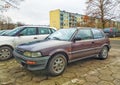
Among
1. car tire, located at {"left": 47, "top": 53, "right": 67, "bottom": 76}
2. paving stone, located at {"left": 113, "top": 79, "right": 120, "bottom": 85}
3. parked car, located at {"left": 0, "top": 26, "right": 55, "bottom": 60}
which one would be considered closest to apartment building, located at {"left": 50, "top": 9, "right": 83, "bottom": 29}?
parked car, located at {"left": 0, "top": 26, "right": 55, "bottom": 60}

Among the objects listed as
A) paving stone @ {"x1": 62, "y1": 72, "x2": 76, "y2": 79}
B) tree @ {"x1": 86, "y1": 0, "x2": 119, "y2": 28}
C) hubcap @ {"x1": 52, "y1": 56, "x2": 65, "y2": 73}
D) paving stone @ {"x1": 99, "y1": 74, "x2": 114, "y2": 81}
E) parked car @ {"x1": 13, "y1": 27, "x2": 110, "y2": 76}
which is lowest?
paving stone @ {"x1": 99, "y1": 74, "x2": 114, "y2": 81}

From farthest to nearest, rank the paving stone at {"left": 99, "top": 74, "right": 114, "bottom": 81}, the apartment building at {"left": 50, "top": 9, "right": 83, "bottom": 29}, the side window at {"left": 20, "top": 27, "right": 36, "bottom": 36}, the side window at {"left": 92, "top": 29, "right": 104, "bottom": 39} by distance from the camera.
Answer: the apartment building at {"left": 50, "top": 9, "right": 83, "bottom": 29}
the side window at {"left": 20, "top": 27, "right": 36, "bottom": 36}
the side window at {"left": 92, "top": 29, "right": 104, "bottom": 39}
the paving stone at {"left": 99, "top": 74, "right": 114, "bottom": 81}

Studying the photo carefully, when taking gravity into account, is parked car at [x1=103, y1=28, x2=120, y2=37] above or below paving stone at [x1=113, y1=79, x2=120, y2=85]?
above

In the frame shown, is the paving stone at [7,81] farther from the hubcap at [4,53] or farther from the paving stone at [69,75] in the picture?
the hubcap at [4,53]

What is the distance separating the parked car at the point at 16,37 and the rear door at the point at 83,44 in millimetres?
2647

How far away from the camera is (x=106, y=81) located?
3613 mm

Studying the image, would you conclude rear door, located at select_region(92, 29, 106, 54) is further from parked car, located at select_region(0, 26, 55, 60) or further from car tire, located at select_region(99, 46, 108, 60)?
parked car, located at select_region(0, 26, 55, 60)

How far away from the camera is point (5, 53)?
5.73 m

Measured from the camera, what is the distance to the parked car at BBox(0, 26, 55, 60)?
224 inches

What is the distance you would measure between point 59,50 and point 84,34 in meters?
1.49

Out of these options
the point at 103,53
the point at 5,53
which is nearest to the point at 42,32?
the point at 5,53

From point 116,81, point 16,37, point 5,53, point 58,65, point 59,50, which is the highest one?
point 16,37

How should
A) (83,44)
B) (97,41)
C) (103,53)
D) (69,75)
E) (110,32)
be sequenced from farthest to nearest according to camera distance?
(110,32)
(103,53)
(97,41)
(83,44)
(69,75)

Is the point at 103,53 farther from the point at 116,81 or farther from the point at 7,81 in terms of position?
the point at 7,81
